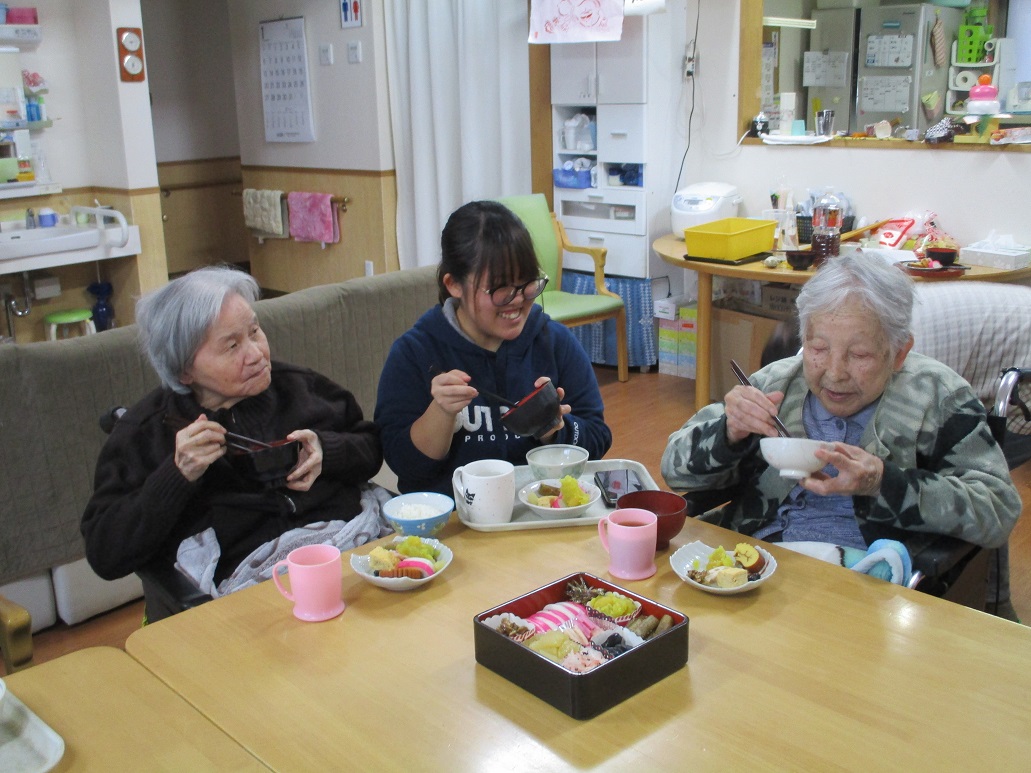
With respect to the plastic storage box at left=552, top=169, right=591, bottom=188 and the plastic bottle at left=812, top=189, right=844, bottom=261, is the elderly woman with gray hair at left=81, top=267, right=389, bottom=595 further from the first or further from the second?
the plastic storage box at left=552, top=169, right=591, bottom=188

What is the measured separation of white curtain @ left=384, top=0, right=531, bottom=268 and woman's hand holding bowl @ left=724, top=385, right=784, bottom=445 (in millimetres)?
3683

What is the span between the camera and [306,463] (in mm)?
1783

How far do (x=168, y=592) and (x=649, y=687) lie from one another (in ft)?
2.94

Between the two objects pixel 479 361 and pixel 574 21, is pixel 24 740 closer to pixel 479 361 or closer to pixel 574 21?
pixel 479 361

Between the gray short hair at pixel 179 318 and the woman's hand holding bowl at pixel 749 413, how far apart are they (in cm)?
93

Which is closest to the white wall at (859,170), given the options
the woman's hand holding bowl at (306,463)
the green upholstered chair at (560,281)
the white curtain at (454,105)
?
the green upholstered chair at (560,281)

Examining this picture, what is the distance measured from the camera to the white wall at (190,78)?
6613mm

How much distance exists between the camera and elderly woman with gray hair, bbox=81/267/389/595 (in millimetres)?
1688

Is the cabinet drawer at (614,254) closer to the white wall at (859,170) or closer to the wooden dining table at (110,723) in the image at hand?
the white wall at (859,170)

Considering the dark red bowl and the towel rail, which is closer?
the dark red bowl

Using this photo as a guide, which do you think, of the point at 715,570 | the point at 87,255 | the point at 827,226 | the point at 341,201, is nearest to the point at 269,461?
the point at 715,570

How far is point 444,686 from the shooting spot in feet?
3.91

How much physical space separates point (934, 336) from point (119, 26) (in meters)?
4.20

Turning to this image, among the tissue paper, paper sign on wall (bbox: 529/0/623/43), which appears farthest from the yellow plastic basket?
paper sign on wall (bbox: 529/0/623/43)
